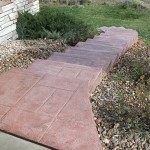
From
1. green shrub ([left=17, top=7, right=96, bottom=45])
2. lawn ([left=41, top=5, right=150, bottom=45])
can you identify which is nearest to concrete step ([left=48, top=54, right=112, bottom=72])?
green shrub ([left=17, top=7, right=96, bottom=45])

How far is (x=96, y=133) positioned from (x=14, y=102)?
94 centimetres

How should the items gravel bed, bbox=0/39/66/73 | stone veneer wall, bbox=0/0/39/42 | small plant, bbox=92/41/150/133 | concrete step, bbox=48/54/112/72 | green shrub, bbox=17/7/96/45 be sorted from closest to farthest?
small plant, bbox=92/41/150/133
gravel bed, bbox=0/39/66/73
concrete step, bbox=48/54/112/72
stone veneer wall, bbox=0/0/39/42
green shrub, bbox=17/7/96/45

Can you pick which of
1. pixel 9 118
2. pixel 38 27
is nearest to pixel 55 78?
pixel 9 118

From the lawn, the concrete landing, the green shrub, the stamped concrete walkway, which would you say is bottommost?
the lawn

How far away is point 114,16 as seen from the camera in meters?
9.70

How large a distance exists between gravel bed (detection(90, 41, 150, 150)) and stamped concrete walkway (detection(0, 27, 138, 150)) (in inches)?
4.2

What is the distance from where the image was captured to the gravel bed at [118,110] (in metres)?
2.94

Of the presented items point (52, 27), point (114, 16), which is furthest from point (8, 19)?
point (114, 16)

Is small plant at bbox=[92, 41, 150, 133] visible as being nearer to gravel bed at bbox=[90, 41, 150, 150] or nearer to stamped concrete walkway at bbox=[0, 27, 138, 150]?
gravel bed at bbox=[90, 41, 150, 150]

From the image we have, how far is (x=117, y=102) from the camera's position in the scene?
3539mm

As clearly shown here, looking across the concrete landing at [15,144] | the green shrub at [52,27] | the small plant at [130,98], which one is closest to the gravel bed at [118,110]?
the small plant at [130,98]

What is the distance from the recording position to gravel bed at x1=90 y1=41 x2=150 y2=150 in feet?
9.64

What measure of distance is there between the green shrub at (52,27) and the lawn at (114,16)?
1805mm

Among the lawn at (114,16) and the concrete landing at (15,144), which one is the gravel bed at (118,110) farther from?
the lawn at (114,16)
